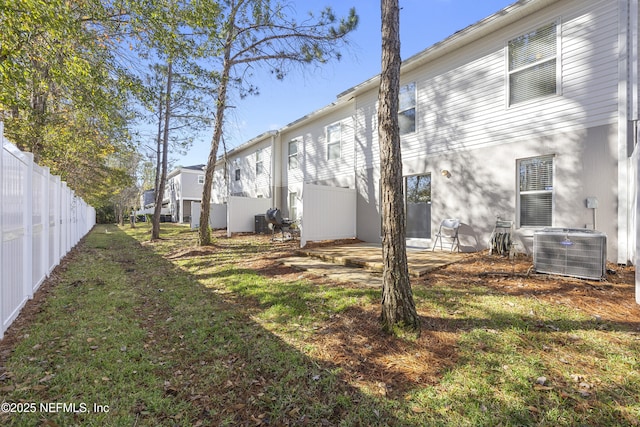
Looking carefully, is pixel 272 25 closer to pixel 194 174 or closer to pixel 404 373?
pixel 404 373

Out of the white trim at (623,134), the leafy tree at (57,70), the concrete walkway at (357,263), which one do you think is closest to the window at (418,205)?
the concrete walkway at (357,263)

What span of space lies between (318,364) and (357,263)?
387 cm

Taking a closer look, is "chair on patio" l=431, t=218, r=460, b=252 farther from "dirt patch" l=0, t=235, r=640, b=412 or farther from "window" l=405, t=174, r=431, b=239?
"dirt patch" l=0, t=235, r=640, b=412

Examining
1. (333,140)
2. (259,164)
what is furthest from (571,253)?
(259,164)

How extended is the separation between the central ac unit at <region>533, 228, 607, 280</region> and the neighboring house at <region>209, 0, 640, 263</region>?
0.96 meters

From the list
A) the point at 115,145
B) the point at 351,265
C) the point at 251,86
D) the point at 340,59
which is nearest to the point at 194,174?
the point at 115,145

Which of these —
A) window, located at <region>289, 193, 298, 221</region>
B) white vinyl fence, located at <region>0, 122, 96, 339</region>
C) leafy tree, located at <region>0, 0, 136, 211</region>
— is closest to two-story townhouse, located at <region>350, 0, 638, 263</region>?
window, located at <region>289, 193, 298, 221</region>

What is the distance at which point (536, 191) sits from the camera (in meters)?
6.68

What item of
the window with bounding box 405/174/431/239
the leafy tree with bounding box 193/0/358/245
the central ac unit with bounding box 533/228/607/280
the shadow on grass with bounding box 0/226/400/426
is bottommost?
the shadow on grass with bounding box 0/226/400/426

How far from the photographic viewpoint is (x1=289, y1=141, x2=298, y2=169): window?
576 inches

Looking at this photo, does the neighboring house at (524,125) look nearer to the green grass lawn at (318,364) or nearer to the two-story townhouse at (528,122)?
the two-story townhouse at (528,122)

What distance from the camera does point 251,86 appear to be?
11133 millimetres

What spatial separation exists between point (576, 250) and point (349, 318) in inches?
157

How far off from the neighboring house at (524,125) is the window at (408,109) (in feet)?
0.11
